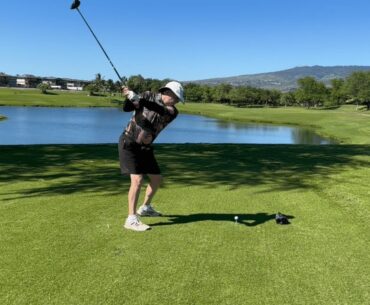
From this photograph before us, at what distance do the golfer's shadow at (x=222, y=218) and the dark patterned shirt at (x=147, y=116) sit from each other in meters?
1.36

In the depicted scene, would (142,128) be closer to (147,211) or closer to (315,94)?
(147,211)

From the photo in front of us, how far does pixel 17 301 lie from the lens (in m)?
4.41

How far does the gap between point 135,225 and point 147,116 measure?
163cm

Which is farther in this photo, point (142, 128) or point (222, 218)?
point (222, 218)

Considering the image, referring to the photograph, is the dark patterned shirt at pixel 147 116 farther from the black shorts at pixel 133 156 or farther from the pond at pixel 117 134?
the pond at pixel 117 134

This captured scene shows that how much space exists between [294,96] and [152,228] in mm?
186283

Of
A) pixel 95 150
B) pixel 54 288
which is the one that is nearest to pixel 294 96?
pixel 95 150

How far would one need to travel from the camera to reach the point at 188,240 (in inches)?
252

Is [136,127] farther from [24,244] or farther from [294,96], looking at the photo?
[294,96]

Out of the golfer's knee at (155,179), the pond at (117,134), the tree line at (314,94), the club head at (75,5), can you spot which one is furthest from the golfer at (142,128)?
the tree line at (314,94)

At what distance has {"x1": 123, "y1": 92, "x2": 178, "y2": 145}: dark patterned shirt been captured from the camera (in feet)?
21.9

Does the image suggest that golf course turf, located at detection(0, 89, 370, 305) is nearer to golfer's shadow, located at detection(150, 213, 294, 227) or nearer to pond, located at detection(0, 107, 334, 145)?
golfer's shadow, located at detection(150, 213, 294, 227)

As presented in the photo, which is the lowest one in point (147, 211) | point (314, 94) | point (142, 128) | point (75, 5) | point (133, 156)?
point (314, 94)

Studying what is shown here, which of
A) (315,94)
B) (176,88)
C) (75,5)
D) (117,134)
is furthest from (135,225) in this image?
(315,94)
